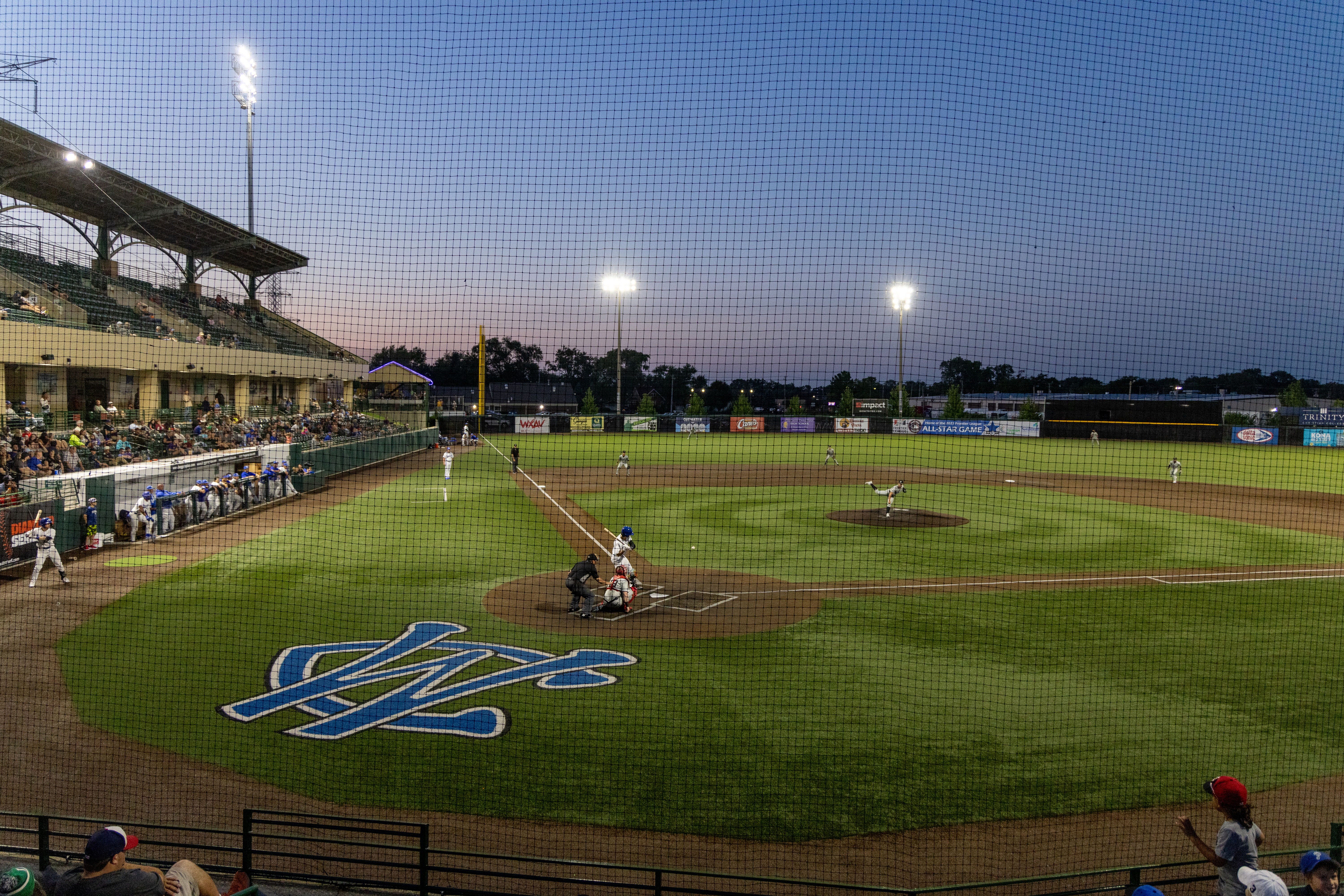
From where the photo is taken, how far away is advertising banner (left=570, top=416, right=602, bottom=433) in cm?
6341

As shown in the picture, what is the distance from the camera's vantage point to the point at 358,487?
1179 inches

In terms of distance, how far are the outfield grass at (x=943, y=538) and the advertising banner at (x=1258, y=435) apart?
31108 millimetres

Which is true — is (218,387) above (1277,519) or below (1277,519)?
above

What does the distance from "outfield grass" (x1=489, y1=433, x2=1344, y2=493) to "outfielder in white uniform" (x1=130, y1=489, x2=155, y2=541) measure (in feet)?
67.2

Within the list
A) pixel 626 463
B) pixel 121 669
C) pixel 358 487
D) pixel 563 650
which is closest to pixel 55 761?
pixel 121 669

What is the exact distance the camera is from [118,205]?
25.0m

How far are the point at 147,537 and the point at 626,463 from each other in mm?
20767

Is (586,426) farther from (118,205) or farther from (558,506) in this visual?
(118,205)

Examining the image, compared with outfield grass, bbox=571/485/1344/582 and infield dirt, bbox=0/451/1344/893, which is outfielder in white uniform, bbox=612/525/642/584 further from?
outfield grass, bbox=571/485/1344/582

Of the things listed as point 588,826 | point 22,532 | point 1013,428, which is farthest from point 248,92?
point 1013,428

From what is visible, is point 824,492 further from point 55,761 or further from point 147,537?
point 55,761

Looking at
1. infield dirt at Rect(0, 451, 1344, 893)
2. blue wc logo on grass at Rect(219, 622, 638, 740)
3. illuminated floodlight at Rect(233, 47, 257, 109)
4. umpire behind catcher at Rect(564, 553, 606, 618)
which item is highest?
illuminated floodlight at Rect(233, 47, 257, 109)

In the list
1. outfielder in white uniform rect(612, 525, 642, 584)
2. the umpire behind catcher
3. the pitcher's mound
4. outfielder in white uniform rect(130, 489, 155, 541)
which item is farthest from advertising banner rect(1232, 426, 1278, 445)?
outfielder in white uniform rect(130, 489, 155, 541)

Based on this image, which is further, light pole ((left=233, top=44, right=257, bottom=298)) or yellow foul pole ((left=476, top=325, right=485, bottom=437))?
yellow foul pole ((left=476, top=325, right=485, bottom=437))
